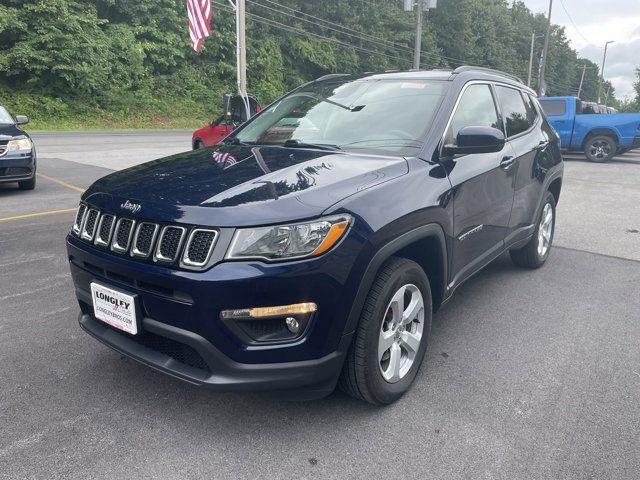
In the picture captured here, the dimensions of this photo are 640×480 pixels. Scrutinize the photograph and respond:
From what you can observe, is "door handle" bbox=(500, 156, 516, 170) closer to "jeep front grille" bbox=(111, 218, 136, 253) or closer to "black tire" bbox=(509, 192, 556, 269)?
"black tire" bbox=(509, 192, 556, 269)

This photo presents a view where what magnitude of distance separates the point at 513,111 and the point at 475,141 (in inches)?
65.3

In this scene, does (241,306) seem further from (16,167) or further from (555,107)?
(555,107)

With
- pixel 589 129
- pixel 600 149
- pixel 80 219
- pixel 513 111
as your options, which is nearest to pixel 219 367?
pixel 80 219

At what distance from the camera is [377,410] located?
9.02 ft

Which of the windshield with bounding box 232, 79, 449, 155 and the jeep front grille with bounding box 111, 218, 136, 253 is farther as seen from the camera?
the windshield with bounding box 232, 79, 449, 155

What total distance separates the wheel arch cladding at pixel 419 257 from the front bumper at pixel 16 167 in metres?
7.68

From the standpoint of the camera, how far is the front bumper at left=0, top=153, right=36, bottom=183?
8.34 meters

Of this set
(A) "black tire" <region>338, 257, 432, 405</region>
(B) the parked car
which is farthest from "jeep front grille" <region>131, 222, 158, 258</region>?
(B) the parked car

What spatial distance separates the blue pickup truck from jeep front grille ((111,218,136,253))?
592 inches

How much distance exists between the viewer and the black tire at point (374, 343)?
250cm

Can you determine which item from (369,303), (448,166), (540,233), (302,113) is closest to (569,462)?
(369,303)

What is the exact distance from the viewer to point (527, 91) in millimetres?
5020

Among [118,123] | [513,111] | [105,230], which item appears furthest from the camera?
[118,123]

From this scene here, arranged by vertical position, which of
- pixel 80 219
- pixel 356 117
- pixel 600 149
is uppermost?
pixel 356 117
